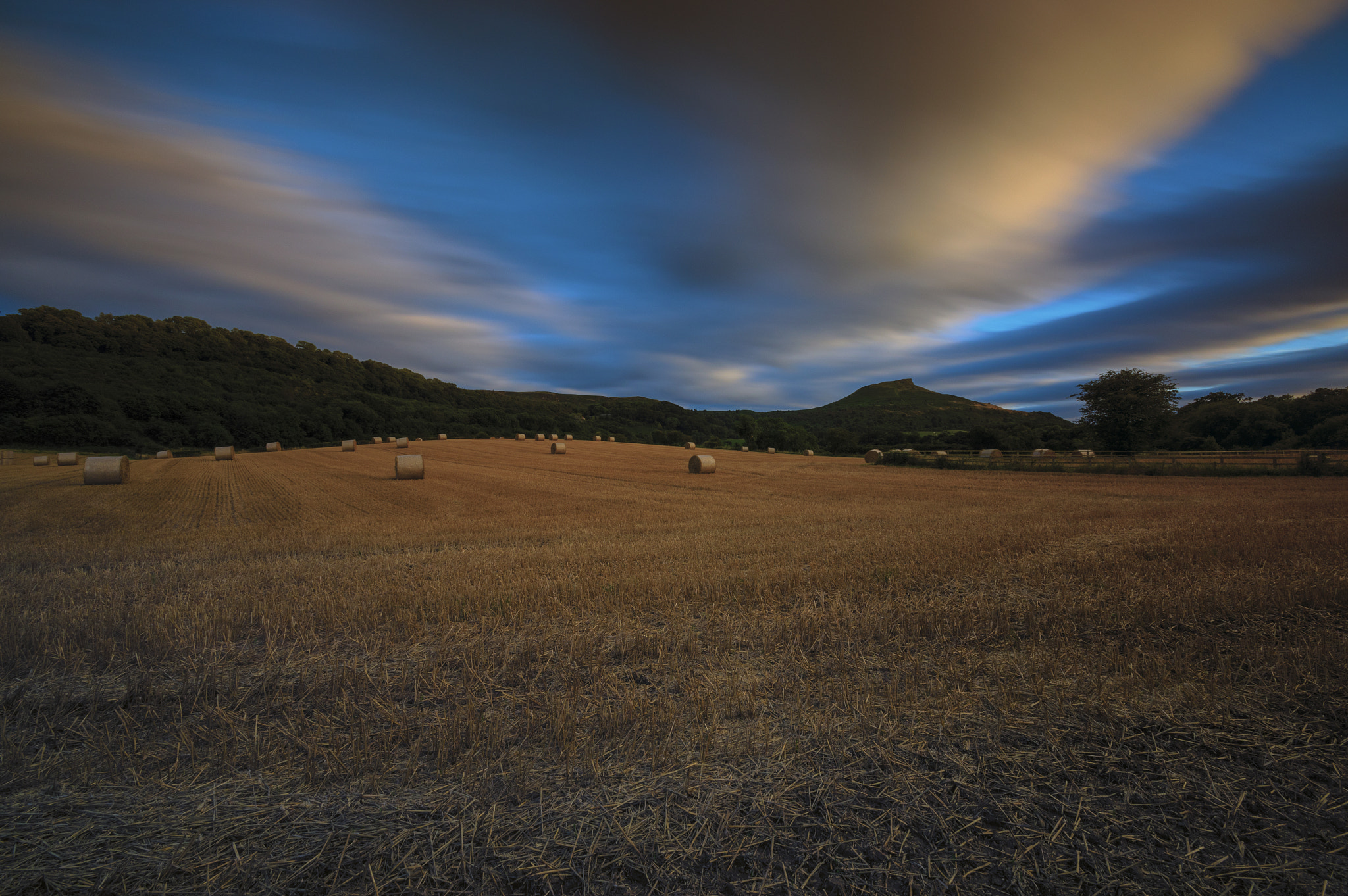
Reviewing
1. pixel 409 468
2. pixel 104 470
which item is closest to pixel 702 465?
pixel 409 468

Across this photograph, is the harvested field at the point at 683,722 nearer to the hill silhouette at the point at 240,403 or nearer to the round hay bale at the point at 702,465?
the round hay bale at the point at 702,465

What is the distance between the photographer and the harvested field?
7.79ft

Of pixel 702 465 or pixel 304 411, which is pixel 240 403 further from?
pixel 702 465

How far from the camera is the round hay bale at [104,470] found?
23.6 meters

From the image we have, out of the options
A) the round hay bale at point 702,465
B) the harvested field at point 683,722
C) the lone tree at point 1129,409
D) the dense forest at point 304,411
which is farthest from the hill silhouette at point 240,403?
the harvested field at point 683,722

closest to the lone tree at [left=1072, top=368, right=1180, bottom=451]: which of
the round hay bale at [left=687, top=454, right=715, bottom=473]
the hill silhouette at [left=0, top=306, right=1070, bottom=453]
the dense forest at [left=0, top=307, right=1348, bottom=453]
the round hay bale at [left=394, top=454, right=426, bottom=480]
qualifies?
the dense forest at [left=0, top=307, right=1348, bottom=453]

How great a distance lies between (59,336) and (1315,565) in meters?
123

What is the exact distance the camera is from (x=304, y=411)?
7750 cm

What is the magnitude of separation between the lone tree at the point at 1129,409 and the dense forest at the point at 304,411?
363cm

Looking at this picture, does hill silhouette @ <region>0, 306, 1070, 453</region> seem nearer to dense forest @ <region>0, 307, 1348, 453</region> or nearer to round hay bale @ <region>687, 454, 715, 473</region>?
dense forest @ <region>0, 307, 1348, 453</region>

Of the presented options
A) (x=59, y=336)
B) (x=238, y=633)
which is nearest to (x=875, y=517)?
(x=238, y=633)

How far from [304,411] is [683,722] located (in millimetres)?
91935

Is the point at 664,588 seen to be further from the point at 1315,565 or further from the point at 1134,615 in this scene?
the point at 1315,565

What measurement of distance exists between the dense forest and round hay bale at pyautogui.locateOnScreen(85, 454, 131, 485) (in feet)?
143
